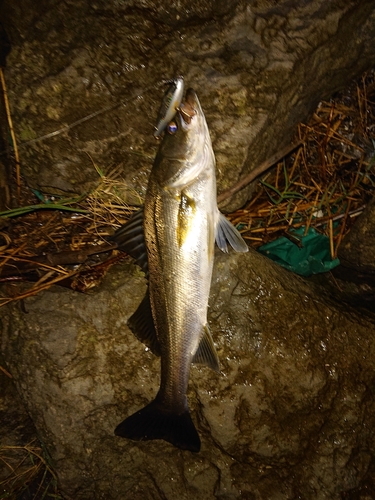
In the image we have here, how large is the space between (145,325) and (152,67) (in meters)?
2.09

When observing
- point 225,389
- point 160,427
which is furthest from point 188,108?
point 160,427

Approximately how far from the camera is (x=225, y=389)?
9.51 feet

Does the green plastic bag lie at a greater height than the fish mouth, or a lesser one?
lesser

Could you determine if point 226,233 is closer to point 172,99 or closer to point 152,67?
point 172,99

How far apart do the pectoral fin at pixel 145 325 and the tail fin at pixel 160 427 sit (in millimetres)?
427

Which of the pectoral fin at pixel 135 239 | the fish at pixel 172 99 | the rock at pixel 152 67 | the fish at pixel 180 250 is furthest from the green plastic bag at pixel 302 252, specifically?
the fish at pixel 172 99

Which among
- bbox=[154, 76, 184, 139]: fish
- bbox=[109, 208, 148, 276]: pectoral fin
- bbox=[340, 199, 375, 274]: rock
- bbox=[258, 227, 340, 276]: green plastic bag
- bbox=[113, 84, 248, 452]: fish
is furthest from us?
bbox=[258, 227, 340, 276]: green plastic bag

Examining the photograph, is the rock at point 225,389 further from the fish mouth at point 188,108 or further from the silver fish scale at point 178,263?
the fish mouth at point 188,108

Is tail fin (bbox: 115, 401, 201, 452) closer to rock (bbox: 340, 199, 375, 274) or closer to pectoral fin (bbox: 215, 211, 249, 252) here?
pectoral fin (bbox: 215, 211, 249, 252)

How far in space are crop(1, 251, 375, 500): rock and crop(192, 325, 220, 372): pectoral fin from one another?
31cm

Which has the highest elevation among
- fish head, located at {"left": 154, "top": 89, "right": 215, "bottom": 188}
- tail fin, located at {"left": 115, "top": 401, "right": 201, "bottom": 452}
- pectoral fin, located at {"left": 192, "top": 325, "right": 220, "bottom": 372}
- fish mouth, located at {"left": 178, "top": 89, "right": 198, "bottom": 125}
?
fish mouth, located at {"left": 178, "top": 89, "right": 198, "bottom": 125}

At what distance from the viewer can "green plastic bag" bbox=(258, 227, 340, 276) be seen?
3.45 metres

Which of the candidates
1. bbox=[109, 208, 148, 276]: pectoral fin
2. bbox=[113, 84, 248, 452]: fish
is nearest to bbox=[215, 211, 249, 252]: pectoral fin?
bbox=[113, 84, 248, 452]: fish

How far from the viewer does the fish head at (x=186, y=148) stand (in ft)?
7.63
